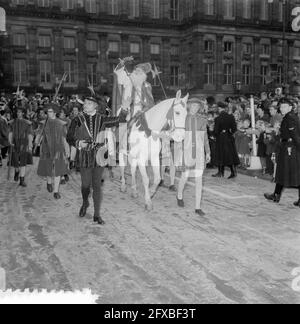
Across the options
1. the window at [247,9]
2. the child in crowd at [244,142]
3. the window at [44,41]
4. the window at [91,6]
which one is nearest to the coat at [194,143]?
the child in crowd at [244,142]

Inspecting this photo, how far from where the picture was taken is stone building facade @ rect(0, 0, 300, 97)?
42625mm

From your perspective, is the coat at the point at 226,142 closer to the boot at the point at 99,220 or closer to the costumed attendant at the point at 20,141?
the costumed attendant at the point at 20,141

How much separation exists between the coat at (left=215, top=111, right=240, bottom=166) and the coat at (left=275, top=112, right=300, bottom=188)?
3.65 meters

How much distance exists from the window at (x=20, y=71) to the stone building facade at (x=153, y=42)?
9cm

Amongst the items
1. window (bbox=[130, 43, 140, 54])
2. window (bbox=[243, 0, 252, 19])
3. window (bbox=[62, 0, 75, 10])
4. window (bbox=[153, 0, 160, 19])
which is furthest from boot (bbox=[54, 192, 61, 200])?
window (bbox=[243, 0, 252, 19])

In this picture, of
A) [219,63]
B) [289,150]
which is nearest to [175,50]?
[219,63]

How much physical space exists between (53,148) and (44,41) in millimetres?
35891

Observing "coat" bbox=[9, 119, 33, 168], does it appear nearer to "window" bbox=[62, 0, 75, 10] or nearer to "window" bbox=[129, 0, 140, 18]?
"window" bbox=[62, 0, 75, 10]

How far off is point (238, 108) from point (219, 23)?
3212cm

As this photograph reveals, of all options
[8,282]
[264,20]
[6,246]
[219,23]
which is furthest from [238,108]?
[264,20]

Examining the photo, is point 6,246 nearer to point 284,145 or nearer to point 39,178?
point 284,145

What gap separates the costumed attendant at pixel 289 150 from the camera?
8.35 meters

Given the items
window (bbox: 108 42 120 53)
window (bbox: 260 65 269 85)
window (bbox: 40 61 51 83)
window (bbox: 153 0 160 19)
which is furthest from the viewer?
window (bbox: 260 65 269 85)
